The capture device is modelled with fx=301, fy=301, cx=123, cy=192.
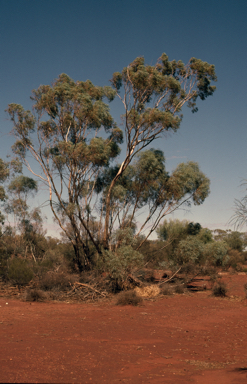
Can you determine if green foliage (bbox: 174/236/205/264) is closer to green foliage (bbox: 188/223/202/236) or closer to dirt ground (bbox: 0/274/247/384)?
green foliage (bbox: 188/223/202/236)

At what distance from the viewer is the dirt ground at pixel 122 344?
5438 millimetres

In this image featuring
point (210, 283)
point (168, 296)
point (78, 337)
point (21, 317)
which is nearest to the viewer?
point (78, 337)

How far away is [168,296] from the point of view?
16953mm

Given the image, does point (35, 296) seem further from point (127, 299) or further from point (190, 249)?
point (190, 249)

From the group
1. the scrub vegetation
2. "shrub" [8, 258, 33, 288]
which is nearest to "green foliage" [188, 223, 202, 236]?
the scrub vegetation

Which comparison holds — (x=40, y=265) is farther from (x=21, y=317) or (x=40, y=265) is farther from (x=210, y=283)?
Answer: (x=210, y=283)

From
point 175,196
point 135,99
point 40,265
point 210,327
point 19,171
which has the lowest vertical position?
point 210,327

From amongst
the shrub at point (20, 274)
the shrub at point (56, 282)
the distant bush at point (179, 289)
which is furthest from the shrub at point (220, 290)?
the shrub at point (20, 274)

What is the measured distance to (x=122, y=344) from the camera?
773cm

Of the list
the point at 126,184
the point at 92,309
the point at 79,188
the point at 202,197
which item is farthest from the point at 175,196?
the point at 92,309

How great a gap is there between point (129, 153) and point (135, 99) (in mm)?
3737

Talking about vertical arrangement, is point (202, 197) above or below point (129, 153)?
below

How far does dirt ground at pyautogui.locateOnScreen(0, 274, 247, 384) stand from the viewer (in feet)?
17.8

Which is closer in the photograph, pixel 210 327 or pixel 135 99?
pixel 210 327
